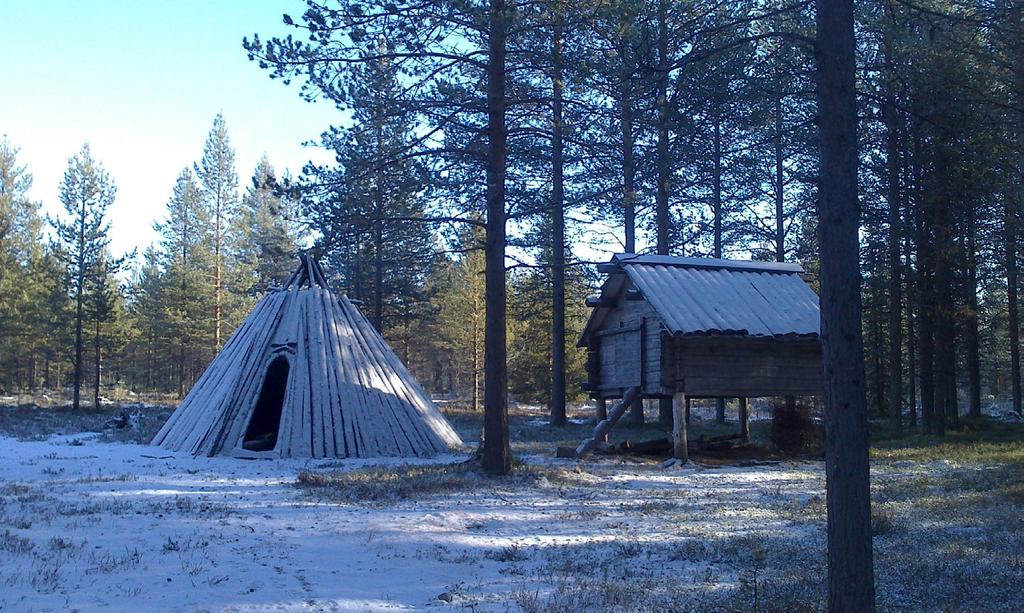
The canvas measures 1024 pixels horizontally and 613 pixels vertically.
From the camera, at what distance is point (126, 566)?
6992mm

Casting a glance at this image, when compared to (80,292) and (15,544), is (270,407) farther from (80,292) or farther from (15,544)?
(80,292)

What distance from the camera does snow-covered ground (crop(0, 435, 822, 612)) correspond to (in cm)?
651

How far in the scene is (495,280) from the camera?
1376cm

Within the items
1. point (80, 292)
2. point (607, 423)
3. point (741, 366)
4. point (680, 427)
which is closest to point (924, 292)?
point (741, 366)

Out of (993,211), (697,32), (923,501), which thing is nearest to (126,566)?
(697,32)

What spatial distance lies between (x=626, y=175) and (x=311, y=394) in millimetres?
7777

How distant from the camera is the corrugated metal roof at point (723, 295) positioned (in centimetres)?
1670

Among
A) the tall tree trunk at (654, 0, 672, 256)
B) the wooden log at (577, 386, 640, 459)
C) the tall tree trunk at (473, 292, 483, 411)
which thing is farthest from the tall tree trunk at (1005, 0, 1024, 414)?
the tall tree trunk at (473, 292, 483, 411)

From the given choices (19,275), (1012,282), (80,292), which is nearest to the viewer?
(1012,282)

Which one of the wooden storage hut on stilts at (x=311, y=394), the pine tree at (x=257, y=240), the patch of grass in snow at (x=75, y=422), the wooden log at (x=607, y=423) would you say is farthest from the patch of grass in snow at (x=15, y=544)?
the pine tree at (x=257, y=240)

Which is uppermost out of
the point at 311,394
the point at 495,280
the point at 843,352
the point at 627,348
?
the point at 495,280

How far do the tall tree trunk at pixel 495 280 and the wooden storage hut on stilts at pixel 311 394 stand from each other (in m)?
3.83

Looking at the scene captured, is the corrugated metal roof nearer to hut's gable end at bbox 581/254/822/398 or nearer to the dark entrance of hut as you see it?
hut's gable end at bbox 581/254/822/398

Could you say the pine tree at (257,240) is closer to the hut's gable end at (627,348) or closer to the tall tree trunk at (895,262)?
the hut's gable end at (627,348)
